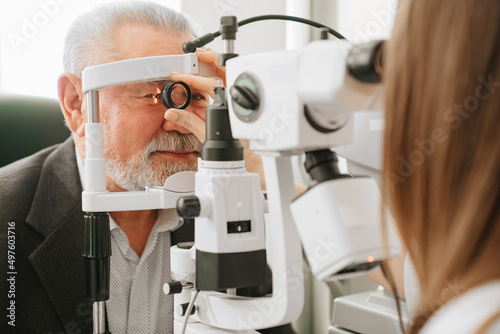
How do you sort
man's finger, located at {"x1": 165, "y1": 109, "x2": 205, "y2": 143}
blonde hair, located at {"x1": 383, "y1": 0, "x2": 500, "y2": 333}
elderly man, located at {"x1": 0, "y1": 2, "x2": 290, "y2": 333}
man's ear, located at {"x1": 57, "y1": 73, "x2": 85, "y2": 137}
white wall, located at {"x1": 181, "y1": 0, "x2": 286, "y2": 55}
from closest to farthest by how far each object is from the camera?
blonde hair, located at {"x1": 383, "y1": 0, "x2": 500, "y2": 333}, man's finger, located at {"x1": 165, "y1": 109, "x2": 205, "y2": 143}, elderly man, located at {"x1": 0, "y1": 2, "x2": 290, "y2": 333}, man's ear, located at {"x1": 57, "y1": 73, "x2": 85, "y2": 137}, white wall, located at {"x1": 181, "y1": 0, "x2": 286, "y2": 55}

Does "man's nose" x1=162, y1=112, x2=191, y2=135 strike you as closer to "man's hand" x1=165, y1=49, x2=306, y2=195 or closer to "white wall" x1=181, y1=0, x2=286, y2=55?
"man's hand" x1=165, y1=49, x2=306, y2=195

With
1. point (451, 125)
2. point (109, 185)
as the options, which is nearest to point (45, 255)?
point (109, 185)

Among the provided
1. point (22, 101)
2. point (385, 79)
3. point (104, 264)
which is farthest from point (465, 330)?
point (22, 101)

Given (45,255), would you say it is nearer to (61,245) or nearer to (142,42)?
(61,245)

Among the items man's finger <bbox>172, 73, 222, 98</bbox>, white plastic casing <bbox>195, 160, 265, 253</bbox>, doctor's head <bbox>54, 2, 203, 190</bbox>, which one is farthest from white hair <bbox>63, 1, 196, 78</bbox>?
white plastic casing <bbox>195, 160, 265, 253</bbox>

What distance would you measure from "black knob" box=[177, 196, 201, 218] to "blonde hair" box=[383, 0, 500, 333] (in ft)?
0.77

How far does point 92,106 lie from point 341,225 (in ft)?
1.42

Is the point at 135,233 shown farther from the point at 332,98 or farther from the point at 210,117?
the point at 332,98

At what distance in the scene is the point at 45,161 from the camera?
1.19 metres

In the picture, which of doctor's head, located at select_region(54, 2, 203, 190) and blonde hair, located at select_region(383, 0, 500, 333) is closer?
blonde hair, located at select_region(383, 0, 500, 333)

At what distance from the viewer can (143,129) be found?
42.8 inches

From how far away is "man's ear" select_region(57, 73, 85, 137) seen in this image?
1165mm

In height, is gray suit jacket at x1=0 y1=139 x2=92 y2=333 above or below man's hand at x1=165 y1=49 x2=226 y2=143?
below

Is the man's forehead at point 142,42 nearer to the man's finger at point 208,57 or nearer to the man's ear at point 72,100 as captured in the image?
the man's ear at point 72,100
